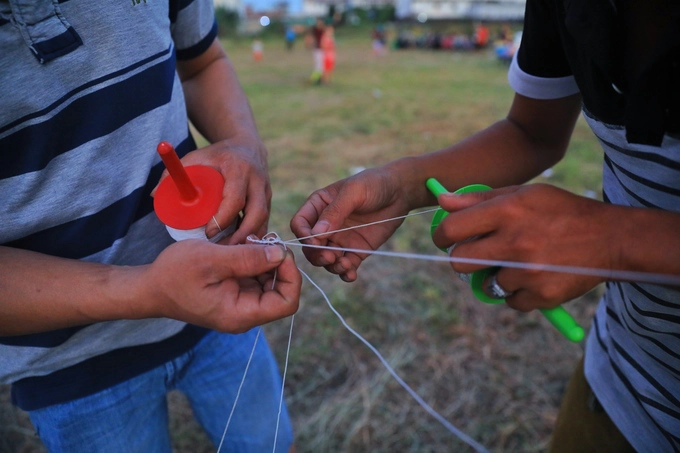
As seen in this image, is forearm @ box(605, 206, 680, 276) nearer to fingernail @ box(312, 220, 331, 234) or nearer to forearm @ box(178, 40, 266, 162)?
fingernail @ box(312, 220, 331, 234)

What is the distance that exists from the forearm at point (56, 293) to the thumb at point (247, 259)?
0.53 ft

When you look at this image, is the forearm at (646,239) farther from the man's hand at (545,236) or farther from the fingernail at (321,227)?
the fingernail at (321,227)

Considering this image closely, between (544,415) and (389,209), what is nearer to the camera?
(389,209)

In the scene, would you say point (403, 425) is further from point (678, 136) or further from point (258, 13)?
point (258, 13)

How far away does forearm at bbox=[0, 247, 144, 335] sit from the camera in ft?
2.44

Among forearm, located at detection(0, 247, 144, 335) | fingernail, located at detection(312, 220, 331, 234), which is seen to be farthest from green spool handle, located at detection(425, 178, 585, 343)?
forearm, located at detection(0, 247, 144, 335)

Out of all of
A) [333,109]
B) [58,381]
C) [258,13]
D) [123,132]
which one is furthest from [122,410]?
[258,13]

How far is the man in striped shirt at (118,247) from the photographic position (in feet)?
2.45

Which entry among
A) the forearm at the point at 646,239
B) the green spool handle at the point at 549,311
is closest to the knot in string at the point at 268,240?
the green spool handle at the point at 549,311

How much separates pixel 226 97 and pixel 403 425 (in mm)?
1522

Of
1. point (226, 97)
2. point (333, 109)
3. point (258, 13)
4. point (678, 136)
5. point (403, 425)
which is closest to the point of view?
point (678, 136)

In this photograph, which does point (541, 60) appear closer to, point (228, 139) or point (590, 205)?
point (590, 205)

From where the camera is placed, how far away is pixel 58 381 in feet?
3.03

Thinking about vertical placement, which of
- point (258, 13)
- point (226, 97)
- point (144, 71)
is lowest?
point (258, 13)
